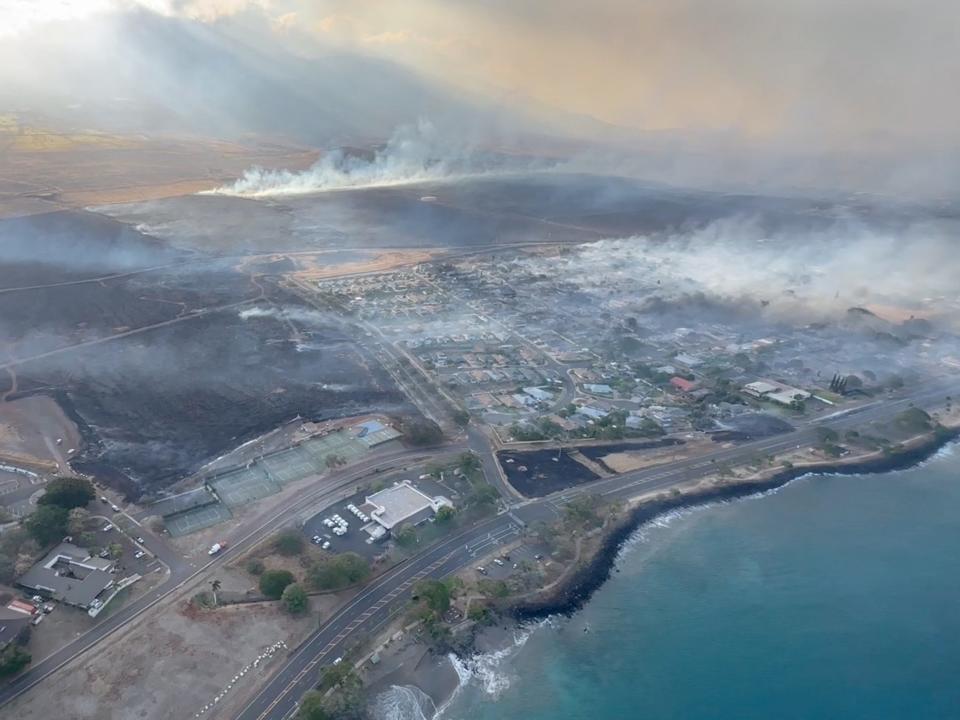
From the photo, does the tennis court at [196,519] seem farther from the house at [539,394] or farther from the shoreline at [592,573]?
the house at [539,394]

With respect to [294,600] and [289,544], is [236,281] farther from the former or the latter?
[294,600]

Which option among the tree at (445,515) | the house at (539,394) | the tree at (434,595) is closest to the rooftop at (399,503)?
the tree at (445,515)

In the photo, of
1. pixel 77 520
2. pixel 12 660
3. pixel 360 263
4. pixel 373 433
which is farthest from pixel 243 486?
pixel 360 263

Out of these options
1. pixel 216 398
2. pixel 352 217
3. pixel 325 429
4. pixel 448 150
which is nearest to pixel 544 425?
pixel 325 429

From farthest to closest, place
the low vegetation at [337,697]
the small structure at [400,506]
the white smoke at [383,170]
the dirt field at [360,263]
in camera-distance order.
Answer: the white smoke at [383,170]
the dirt field at [360,263]
the small structure at [400,506]
the low vegetation at [337,697]

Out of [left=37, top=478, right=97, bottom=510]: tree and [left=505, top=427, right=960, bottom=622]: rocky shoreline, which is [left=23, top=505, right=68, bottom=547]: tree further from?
[left=505, top=427, right=960, bottom=622]: rocky shoreline

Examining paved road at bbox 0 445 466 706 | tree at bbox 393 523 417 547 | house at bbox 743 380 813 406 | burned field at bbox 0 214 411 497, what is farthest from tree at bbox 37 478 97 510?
house at bbox 743 380 813 406
